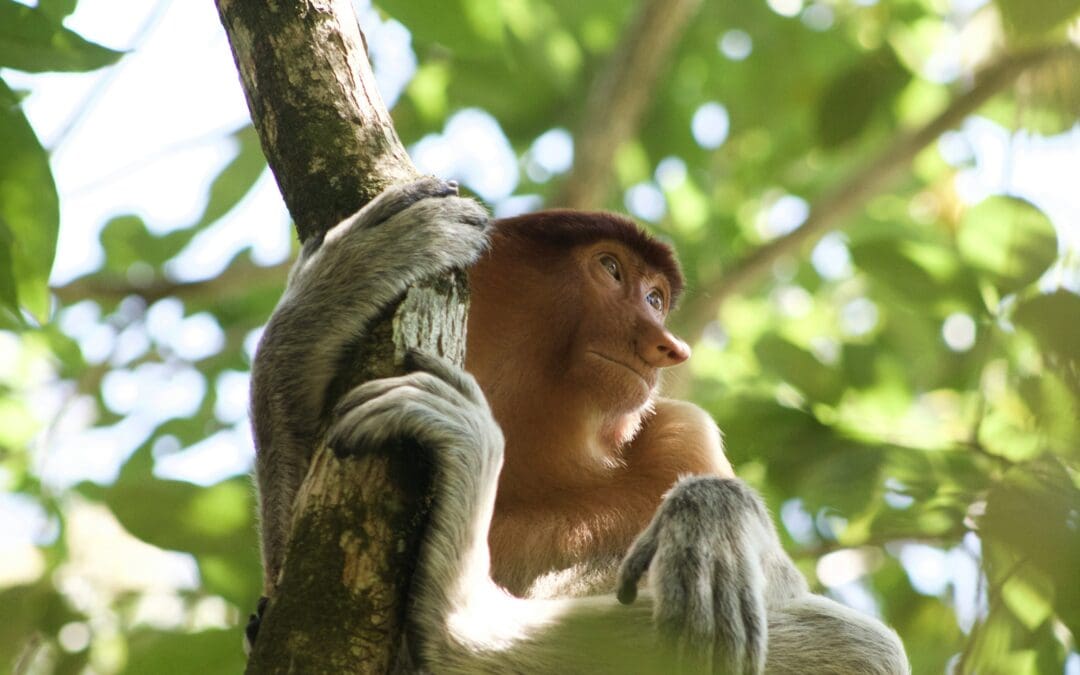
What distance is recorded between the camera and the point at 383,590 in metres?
2.52

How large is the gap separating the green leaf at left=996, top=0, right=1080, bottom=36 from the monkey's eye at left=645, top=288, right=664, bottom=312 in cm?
356

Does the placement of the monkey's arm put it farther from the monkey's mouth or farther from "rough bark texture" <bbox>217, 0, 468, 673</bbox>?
the monkey's mouth

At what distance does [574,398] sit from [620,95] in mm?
3214

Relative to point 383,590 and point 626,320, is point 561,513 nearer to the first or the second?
point 626,320

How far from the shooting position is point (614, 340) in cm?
429

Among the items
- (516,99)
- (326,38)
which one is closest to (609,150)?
(516,99)

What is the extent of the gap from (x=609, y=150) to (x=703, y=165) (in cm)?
103

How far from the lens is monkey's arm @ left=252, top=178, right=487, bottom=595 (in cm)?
315

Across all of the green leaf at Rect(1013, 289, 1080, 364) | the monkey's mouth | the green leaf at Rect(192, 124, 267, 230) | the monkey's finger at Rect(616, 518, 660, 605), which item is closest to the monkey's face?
the monkey's mouth

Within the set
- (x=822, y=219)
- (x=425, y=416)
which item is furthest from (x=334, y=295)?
(x=822, y=219)

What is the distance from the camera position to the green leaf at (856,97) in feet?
10.4

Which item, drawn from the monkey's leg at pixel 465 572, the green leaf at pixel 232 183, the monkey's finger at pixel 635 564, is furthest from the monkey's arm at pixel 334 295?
the green leaf at pixel 232 183

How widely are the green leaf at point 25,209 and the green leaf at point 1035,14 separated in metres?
2.63

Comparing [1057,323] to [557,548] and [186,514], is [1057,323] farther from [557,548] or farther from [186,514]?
[186,514]
